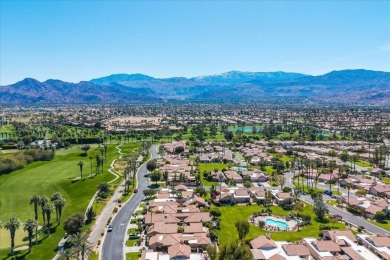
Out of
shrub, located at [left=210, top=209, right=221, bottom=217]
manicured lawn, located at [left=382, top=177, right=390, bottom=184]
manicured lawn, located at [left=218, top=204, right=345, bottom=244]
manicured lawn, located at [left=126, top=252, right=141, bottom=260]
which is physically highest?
manicured lawn, located at [left=382, top=177, right=390, bottom=184]

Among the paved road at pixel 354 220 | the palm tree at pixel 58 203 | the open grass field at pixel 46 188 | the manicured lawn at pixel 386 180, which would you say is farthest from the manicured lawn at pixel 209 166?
the manicured lawn at pixel 386 180

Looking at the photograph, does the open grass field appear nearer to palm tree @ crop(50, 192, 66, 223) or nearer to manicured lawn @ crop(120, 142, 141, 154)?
palm tree @ crop(50, 192, 66, 223)

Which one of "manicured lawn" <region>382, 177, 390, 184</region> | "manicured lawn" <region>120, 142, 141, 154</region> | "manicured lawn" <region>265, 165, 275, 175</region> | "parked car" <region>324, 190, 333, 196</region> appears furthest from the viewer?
"manicured lawn" <region>120, 142, 141, 154</region>

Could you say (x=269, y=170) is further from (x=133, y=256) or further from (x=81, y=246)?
(x=81, y=246)

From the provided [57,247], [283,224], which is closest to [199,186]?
[283,224]

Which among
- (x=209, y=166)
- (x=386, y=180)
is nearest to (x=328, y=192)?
(x=386, y=180)

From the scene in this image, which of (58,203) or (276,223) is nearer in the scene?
(58,203)

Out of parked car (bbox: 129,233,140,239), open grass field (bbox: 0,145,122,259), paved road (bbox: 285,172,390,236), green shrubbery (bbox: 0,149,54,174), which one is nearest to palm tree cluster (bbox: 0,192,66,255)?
open grass field (bbox: 0,145,122,259)
